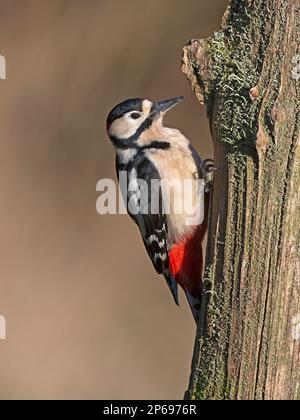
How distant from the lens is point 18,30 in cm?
525

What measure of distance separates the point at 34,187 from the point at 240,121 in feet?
10.0

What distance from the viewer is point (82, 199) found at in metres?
5.38

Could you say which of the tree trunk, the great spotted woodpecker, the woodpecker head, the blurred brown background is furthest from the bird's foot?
the blurred brown background

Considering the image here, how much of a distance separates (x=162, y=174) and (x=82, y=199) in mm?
2020

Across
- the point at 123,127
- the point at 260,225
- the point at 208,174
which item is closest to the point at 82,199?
the point at 123,127

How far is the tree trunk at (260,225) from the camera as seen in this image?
7.89 feet

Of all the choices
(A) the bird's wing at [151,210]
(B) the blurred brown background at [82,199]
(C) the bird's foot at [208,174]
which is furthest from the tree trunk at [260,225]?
(B) the blurred brown background at [82,199]

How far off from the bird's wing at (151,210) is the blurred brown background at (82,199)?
1747mm

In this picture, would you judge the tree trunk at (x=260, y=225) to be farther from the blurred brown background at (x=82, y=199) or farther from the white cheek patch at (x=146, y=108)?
the blurred brown background at (x=82, y=199)

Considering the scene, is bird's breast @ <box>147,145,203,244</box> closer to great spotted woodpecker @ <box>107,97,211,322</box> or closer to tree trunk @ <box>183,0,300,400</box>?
great spotted woodpecker @ <box>107,97,211,322</box>

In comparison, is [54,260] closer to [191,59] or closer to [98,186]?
[98,186]

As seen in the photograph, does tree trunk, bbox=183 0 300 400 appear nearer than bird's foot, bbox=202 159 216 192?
Yes

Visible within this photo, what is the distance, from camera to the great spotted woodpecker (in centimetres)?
342

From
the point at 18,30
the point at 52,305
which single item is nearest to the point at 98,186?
the point at 52,305
